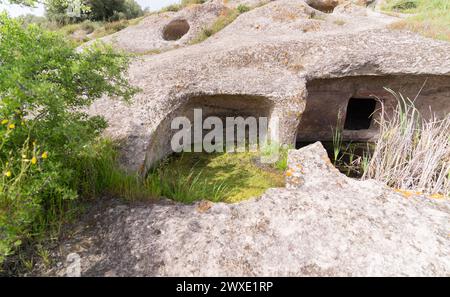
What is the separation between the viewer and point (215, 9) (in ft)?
42.9

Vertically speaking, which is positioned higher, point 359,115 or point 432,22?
point 432,22

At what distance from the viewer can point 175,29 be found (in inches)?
539

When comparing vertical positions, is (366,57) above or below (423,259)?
above

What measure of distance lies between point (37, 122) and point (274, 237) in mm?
2676

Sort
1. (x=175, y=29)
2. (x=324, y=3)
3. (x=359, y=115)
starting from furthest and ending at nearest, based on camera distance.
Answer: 1. (x=324, y=3)
2. (x=175, y=29)
3. (x=359, y=115)

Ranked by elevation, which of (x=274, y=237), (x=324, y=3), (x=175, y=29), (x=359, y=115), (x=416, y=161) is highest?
(x=324, y=3)

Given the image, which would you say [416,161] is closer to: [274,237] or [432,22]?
[274,237]

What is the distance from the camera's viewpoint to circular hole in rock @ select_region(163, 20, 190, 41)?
43.2ft

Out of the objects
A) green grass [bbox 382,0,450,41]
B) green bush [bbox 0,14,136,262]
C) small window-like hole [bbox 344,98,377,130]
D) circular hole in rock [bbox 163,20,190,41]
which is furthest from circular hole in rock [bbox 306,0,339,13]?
green bush [bbox 0,14,136,262]

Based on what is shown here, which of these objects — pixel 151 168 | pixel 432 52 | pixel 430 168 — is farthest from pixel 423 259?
pixel 432 52

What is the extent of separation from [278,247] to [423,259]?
4.32ft

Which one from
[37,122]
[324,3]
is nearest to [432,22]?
[324,3]

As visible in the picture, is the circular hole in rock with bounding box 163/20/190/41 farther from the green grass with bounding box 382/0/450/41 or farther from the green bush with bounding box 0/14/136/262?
the green bush with bounding box 0/14/136/262
